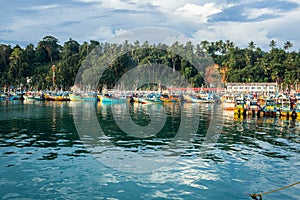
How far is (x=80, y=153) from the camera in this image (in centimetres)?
1847

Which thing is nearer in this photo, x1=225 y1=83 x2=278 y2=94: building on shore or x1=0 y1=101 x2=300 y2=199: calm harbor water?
x1=0 y1=101 x2=300 y2=199: calm harbor water

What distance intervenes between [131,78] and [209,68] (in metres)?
35.8

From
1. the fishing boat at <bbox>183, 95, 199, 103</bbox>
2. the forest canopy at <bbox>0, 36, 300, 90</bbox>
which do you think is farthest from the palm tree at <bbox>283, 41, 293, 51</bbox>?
the fishing boat at <bbox>183, 95, 199, 103</bbox>

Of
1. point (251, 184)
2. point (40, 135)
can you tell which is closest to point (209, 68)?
point (40, 135)

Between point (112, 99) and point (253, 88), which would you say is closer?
point (112, 99)

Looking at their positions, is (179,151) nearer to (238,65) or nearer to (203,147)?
(203,147)

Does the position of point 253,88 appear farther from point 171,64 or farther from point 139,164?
point 139,164

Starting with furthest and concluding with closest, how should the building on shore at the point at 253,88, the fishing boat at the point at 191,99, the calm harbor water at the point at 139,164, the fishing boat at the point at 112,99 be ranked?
the building on shore at the point at 253,88
the fishing boat at the point at 191,99
the fishing boat at the point at 112,99
the calm harbor water at the point at 139,164

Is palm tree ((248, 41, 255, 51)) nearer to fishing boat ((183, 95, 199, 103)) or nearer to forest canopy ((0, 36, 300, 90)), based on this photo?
forest canopy ((0, 36, 300, 90))

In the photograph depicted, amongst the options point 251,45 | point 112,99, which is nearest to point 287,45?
point 251,45

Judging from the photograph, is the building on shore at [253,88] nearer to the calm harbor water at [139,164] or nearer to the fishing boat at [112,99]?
the fishing boat at [112,99]

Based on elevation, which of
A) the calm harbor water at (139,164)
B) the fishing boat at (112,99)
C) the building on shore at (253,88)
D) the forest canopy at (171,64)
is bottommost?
the calm harbor water at (139,164)

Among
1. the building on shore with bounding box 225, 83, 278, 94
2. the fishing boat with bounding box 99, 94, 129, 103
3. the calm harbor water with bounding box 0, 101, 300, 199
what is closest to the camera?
the calm harbor water with bounding box 0, 101, 300, 199

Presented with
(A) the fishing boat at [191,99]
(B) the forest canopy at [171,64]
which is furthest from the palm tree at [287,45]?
(A) the fishing boat at [191,99]
